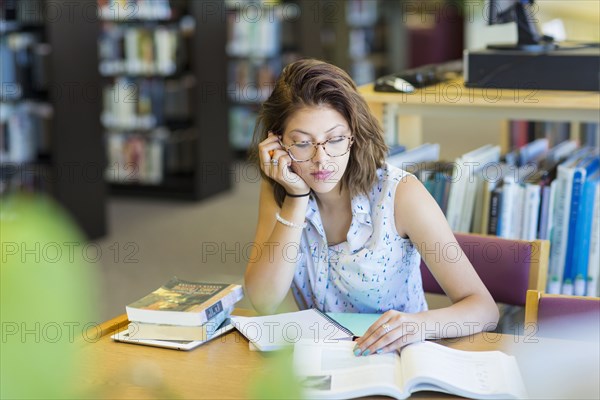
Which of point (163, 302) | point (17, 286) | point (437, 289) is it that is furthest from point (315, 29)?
point (17, 286)

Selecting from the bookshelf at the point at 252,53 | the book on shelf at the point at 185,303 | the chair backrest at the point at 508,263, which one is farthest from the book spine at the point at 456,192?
the bookshelf at the point at 252,53

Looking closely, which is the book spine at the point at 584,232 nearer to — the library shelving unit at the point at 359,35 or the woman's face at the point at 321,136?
the woman's face at the point at 321,136

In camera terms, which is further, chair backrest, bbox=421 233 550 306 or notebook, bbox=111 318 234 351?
chair backrest, bbox=421 233 550 306

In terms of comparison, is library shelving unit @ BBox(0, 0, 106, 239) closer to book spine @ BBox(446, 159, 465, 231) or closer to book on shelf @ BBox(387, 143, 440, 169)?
book on shelf @ BBox(387, 143, 440, 169)

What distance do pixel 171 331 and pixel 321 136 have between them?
48 centimetres

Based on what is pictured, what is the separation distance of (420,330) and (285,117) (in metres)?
0.52

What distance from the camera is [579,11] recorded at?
677 centimetres

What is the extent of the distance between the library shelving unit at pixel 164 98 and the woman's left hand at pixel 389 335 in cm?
400

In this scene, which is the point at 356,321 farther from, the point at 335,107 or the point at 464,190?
the point at 464,190

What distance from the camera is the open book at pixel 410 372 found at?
119 cm

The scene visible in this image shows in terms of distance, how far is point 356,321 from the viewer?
5.10 ft

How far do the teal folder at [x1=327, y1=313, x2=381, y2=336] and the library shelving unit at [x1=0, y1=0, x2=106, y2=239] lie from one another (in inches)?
113

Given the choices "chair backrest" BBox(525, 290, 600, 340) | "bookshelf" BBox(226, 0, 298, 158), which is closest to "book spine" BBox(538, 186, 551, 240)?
"chair backrest" BBox(525, 290, 600, 340)

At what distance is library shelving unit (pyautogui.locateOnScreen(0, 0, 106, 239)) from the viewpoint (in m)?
4.23
